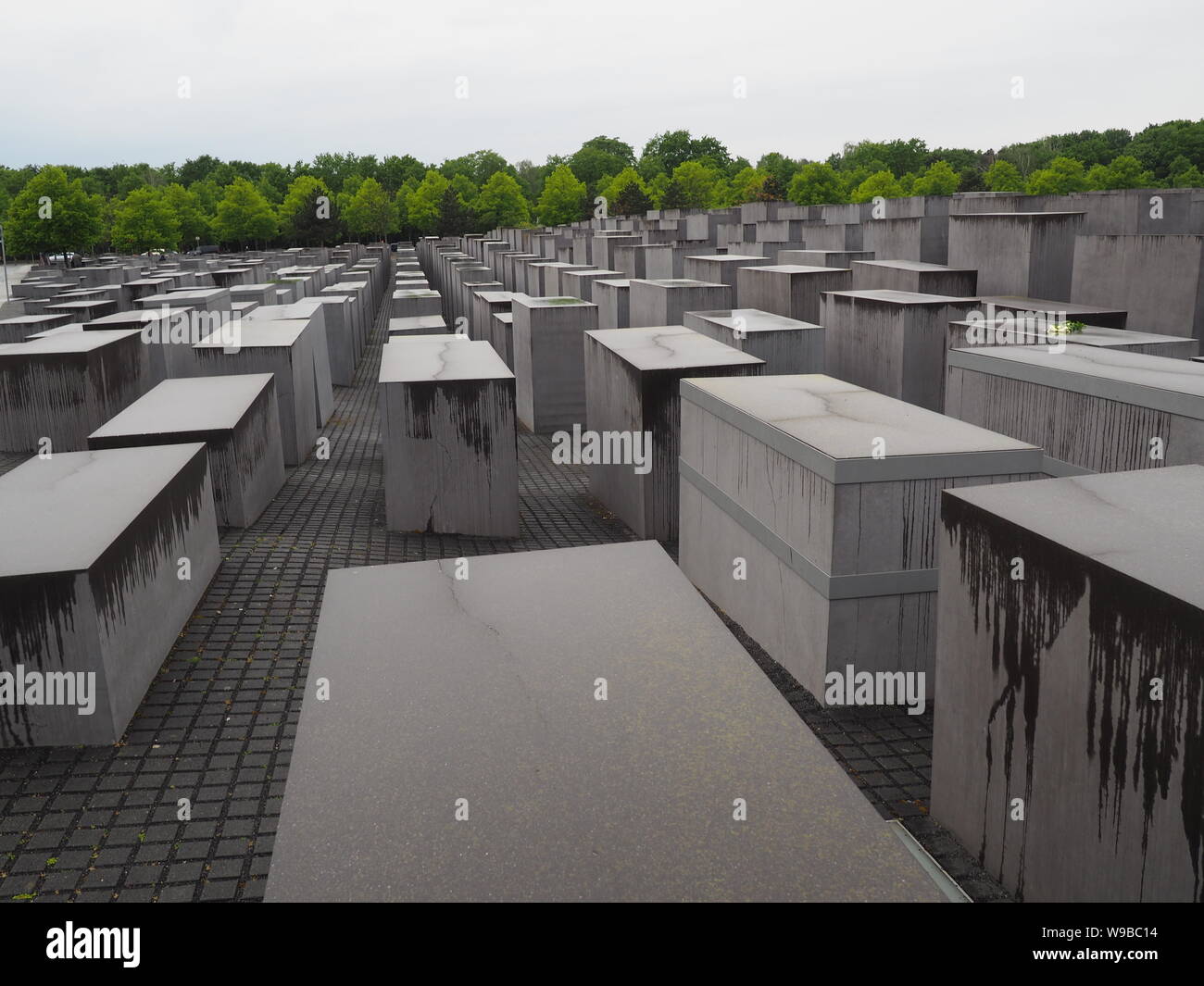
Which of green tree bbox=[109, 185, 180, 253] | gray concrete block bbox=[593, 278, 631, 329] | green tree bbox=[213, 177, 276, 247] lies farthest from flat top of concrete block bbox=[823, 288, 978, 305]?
green tree bbox=[213, 177, 276, 247]

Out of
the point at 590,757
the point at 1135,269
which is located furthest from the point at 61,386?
the point at 1135,269

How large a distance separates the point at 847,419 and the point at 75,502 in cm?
654

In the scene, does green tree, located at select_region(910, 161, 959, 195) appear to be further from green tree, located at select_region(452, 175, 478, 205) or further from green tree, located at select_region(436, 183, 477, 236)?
green tree, located at select_region(452, 175, 478, 205)

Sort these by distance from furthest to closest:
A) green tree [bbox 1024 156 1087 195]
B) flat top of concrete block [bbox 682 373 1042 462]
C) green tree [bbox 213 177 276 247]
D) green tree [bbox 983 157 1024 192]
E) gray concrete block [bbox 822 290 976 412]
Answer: green tree [bbox 213 177 276 247], green tree [bbox 983 157 1024 192], green tree [bbox 1024 156 1087 195], gray concrete block [bbox 822 290 976 412], flat top of concrete block [bbox 682 373 1042 462]

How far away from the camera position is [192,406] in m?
13.1

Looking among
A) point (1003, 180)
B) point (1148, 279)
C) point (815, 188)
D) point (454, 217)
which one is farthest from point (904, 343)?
point (454, 217)

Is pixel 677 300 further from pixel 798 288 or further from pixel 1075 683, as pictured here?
pixel 1075 683

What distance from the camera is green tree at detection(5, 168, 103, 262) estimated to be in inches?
2822

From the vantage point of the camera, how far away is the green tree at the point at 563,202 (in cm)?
10369

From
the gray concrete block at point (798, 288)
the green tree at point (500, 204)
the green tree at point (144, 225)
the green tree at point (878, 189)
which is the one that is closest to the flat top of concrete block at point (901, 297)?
the gray concrete block at point (798, 288)

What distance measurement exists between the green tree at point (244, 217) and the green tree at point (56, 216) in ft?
72.7

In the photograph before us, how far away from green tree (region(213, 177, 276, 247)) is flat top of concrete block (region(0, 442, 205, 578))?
96.2 m
